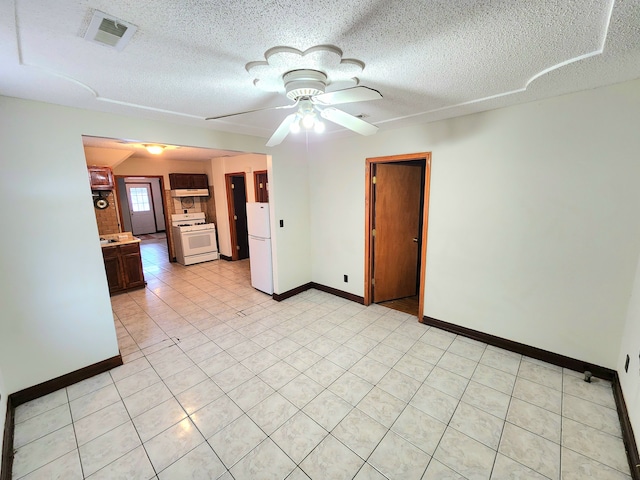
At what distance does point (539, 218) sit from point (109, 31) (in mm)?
3177

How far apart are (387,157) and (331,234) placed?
137 centimetres

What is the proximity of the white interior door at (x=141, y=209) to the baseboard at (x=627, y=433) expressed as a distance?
12.1 meters

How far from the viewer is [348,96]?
61.6 inches

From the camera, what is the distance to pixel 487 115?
248 centimetres

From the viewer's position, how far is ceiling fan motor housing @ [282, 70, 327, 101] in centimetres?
155

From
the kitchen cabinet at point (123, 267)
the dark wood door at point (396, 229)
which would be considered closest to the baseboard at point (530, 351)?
the dark wood door at point (396, 229)

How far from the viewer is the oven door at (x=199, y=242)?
580 centimetres

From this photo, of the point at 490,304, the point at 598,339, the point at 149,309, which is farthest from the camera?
the point at 149,309

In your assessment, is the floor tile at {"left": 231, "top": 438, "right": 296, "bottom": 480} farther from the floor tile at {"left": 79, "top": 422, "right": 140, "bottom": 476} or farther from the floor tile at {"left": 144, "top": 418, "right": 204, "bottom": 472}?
the floor tile at {"left": 79, "top": 422, "right": 140, "bottom": 476}

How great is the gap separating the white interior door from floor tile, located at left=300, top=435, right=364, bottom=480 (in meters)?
10.8

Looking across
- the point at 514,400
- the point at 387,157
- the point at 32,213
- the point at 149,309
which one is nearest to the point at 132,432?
the point at 32,213

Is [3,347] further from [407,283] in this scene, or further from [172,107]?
[407,283]

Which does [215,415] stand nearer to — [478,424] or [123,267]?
[478,424]

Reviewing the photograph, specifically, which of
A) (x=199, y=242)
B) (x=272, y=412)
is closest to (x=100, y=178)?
(x=199, y=242)
